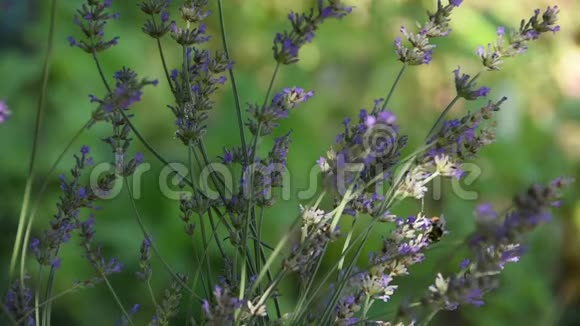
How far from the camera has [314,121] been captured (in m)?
2.48

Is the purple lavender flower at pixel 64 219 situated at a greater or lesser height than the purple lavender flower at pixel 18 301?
greater

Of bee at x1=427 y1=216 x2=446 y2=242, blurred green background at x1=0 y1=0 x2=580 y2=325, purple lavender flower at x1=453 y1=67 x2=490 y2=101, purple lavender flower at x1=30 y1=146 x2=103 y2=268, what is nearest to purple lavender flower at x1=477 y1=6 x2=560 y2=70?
purple lavender flower at x1=453 y1=67 x2=490 y2=101

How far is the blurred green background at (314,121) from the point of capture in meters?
2.22

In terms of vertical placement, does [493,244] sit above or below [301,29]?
below

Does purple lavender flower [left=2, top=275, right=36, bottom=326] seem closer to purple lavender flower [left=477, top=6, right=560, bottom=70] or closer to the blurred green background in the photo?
purple lavender flower [left=477, top=6, right=560, bottom=70]

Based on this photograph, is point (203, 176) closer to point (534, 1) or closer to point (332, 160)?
point (332, 160)

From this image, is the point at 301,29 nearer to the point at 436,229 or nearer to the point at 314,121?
the point at 436,229

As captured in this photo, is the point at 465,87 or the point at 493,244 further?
the point at 465,87

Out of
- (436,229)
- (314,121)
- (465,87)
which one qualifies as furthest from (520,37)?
(314,121)

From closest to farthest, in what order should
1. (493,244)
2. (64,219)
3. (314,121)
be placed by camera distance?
(493,244)
(64,219)
(314,121)

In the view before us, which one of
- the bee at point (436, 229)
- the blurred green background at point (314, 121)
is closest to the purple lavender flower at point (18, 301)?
the bee at point (436, 229)

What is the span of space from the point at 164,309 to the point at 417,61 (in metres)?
0.33

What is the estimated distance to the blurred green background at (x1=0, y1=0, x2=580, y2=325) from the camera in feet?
7.27

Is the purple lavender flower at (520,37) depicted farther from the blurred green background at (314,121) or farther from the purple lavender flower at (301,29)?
the blurred green background at (314,121)
